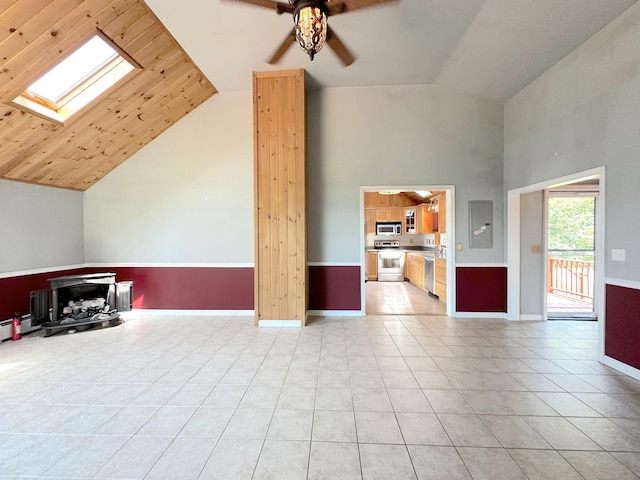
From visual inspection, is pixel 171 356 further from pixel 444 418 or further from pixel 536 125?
pixel 536 125

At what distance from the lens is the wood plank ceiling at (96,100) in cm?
246

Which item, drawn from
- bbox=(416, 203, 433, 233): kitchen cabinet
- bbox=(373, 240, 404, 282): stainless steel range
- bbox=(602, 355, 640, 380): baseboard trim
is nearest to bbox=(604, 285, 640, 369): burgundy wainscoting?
bbox=(602, 355, 640, 380): baseboard trim

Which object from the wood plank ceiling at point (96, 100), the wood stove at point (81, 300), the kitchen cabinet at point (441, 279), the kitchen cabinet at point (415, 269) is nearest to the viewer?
the wood plank ceiling at point (96, 100)

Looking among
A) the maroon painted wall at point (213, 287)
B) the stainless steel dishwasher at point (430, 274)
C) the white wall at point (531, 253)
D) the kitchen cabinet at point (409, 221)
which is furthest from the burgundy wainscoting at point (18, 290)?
the kitchen cabinet at point (409, 221)

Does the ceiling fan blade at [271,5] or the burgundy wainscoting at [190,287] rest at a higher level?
the ceiling fan blade at [271,5]

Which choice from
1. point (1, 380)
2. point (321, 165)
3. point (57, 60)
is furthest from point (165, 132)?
point (1, 380)

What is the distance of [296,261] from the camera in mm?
4145

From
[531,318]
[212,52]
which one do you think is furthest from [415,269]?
[212,52]

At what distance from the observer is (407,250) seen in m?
8.24

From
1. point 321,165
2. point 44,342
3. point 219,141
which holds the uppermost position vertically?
point 219,141

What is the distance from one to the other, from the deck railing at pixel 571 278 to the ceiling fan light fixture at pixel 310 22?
677 cm

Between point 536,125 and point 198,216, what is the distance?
5151 millimetres

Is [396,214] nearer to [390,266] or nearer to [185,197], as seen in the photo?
[390,266]

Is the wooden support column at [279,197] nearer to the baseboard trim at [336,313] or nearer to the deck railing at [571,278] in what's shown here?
the baseboard trim at [336,313]
